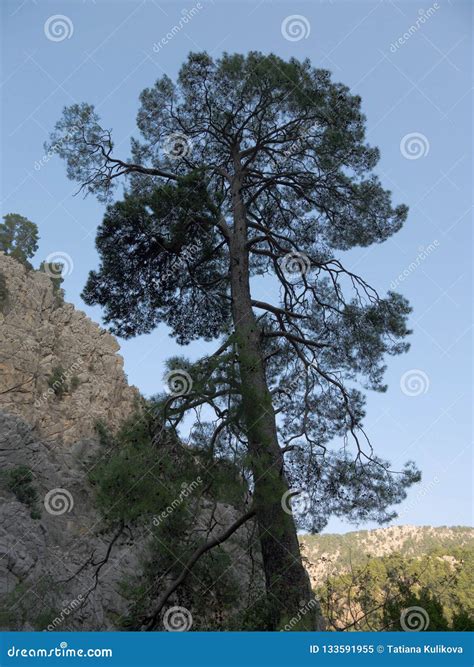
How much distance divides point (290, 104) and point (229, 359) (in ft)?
16.7

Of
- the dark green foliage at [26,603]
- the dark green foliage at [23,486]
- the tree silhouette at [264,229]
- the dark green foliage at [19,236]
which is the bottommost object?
the dark green foliage at [26,603]

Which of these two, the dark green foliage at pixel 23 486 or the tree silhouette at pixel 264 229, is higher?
the tree silhouette at pixel 264 229

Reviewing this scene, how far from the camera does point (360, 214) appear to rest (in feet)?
35.2

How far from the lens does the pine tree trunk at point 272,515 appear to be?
6719 mm

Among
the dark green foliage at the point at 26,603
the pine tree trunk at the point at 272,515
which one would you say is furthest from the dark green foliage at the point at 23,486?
the pine tree trunk at the point at 272,515

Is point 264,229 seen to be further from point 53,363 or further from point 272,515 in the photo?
point 53,363

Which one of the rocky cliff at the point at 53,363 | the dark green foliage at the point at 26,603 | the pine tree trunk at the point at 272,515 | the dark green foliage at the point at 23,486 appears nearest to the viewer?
the pine tree trunk at the point at 272,515

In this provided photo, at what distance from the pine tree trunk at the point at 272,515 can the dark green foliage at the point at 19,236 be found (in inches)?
1693

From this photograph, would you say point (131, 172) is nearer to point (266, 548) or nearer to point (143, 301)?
point (143, 301)

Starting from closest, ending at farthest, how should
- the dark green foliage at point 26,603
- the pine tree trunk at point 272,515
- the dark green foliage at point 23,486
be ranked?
the pine tree trunk at point 272,515 → the dark green foliage at point 26,603 → the dark green foliage at point 23,486

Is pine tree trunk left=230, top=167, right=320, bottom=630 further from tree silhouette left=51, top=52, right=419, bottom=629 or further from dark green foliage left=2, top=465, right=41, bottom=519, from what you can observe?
dark green foliage left=2, top=465, right=41, bottom=519

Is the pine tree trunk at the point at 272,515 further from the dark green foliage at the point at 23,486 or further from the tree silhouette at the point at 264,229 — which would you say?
the dark green foliage at the point at 23,486
